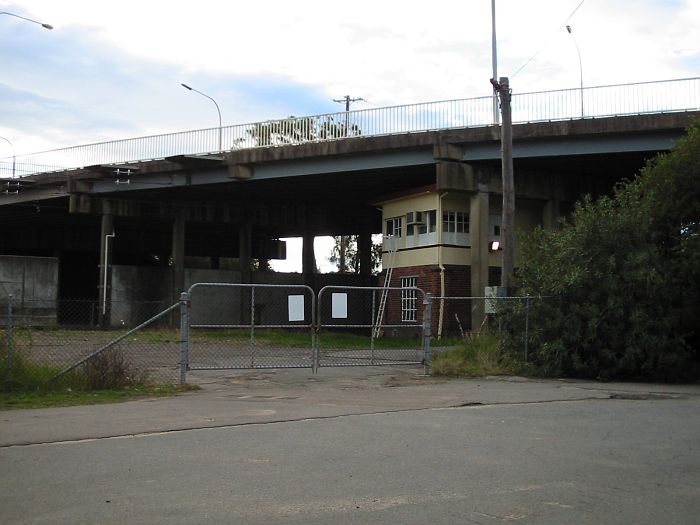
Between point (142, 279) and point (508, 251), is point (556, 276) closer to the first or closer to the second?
point (508, 251)

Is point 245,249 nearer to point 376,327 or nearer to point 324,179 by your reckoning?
point 324,179

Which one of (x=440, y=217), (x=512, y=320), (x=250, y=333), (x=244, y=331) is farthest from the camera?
(x=440, y=217)

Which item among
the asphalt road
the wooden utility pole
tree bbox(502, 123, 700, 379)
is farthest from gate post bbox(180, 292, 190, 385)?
the wooden utility pole

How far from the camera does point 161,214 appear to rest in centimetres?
4391

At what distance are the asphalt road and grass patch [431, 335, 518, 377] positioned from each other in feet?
13.7

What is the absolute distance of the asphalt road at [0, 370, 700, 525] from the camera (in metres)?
5.87

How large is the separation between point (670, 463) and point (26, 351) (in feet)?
36.0

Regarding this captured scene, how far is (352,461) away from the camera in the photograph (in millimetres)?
7609

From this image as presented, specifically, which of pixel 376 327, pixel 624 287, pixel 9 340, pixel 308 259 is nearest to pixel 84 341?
pixel 376 327

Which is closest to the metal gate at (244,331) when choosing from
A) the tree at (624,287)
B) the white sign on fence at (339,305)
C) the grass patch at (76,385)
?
the white sign on fence at (339,305)

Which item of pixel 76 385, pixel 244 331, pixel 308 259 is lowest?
pixel 76 385

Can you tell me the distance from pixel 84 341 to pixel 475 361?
13.7 metres

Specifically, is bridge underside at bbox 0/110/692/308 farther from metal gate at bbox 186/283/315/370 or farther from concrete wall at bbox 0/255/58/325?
concrete wall at bbox 0/255/58/325

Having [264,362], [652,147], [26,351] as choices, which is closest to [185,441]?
[26,351]
